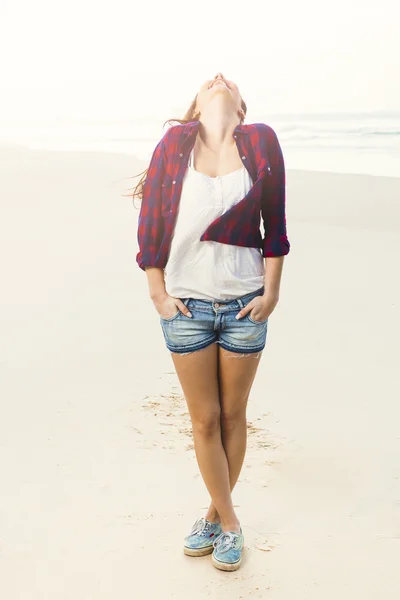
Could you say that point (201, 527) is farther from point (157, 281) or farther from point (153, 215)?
point (153, 215)

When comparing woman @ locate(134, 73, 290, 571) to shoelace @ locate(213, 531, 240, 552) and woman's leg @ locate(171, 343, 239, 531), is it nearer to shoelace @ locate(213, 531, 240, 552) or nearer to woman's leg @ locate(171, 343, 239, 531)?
woman's leg @ locate(171, 343, 239, 531)

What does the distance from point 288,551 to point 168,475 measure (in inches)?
25.4

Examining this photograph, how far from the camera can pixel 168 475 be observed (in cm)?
274

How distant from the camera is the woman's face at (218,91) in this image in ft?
6.72

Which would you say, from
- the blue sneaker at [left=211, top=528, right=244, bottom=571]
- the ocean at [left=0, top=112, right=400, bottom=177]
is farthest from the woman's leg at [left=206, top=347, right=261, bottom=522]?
the ocean at [left=0, top=112, right=400, bottom=177]

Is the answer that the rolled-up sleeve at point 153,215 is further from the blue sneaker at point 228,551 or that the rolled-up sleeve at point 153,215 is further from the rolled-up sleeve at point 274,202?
the blue sneaker at point 228,551

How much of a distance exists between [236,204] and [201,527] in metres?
0.95

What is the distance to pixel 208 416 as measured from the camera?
2.07 m
